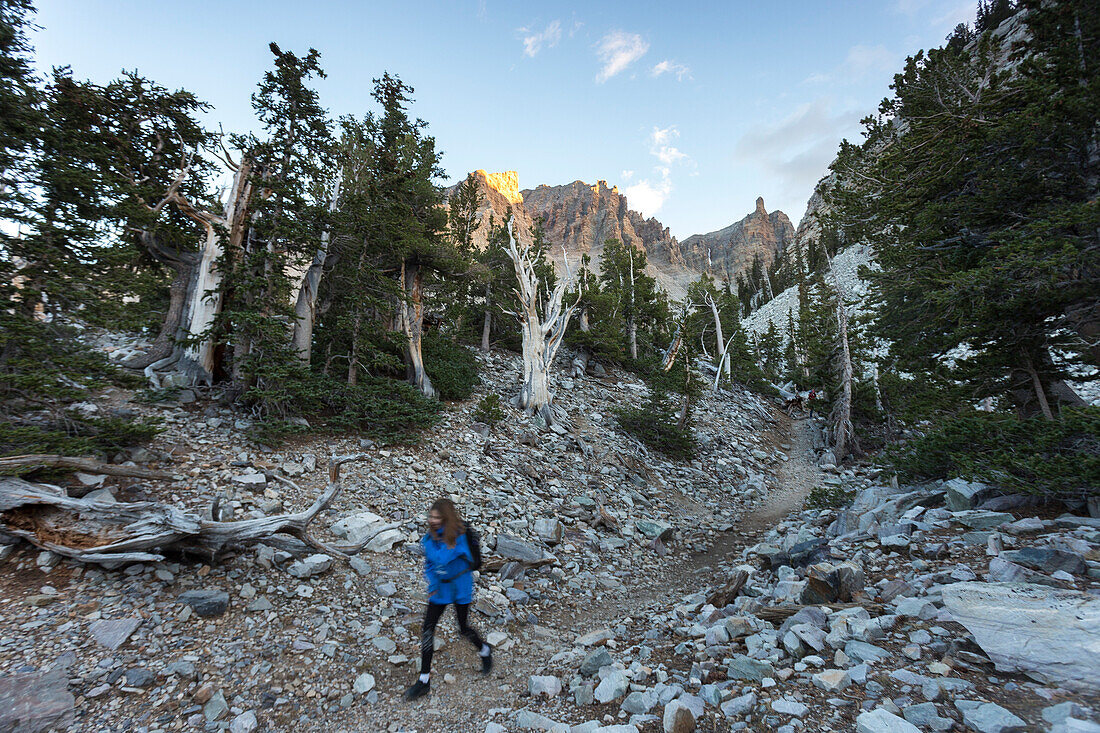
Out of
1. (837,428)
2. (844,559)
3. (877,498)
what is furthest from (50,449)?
(837,428)

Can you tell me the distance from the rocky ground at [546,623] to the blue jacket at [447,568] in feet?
3.07

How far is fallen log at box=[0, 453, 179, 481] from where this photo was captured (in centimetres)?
437

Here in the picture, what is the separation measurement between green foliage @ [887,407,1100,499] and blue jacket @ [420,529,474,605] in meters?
6.48

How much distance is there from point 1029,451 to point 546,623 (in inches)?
272

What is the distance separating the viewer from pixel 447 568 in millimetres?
4227

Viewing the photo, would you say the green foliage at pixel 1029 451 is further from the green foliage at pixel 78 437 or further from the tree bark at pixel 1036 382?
the green foliage at pixel 78 437

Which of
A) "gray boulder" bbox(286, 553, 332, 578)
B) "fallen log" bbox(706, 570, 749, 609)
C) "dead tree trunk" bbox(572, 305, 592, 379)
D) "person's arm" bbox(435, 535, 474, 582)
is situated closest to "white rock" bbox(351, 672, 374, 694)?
"person's arm" bbox(435, 535, 474, 582)

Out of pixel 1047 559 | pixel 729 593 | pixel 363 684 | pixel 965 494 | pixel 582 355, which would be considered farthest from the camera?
pixel 582 355

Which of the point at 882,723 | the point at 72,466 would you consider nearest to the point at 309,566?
the point at 72,466

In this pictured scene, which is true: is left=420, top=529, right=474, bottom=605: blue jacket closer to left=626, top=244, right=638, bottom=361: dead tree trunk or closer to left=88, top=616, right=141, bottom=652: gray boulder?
left=88, top=616, right=141, bottom=652: gray boulder

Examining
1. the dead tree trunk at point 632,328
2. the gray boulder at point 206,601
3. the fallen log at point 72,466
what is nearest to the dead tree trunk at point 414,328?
the fallen log at point 72,466

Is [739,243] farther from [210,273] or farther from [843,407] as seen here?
[210,273]

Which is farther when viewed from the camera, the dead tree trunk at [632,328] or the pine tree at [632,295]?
the pine tree at [632,295]

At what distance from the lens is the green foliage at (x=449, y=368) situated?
13508 mm
